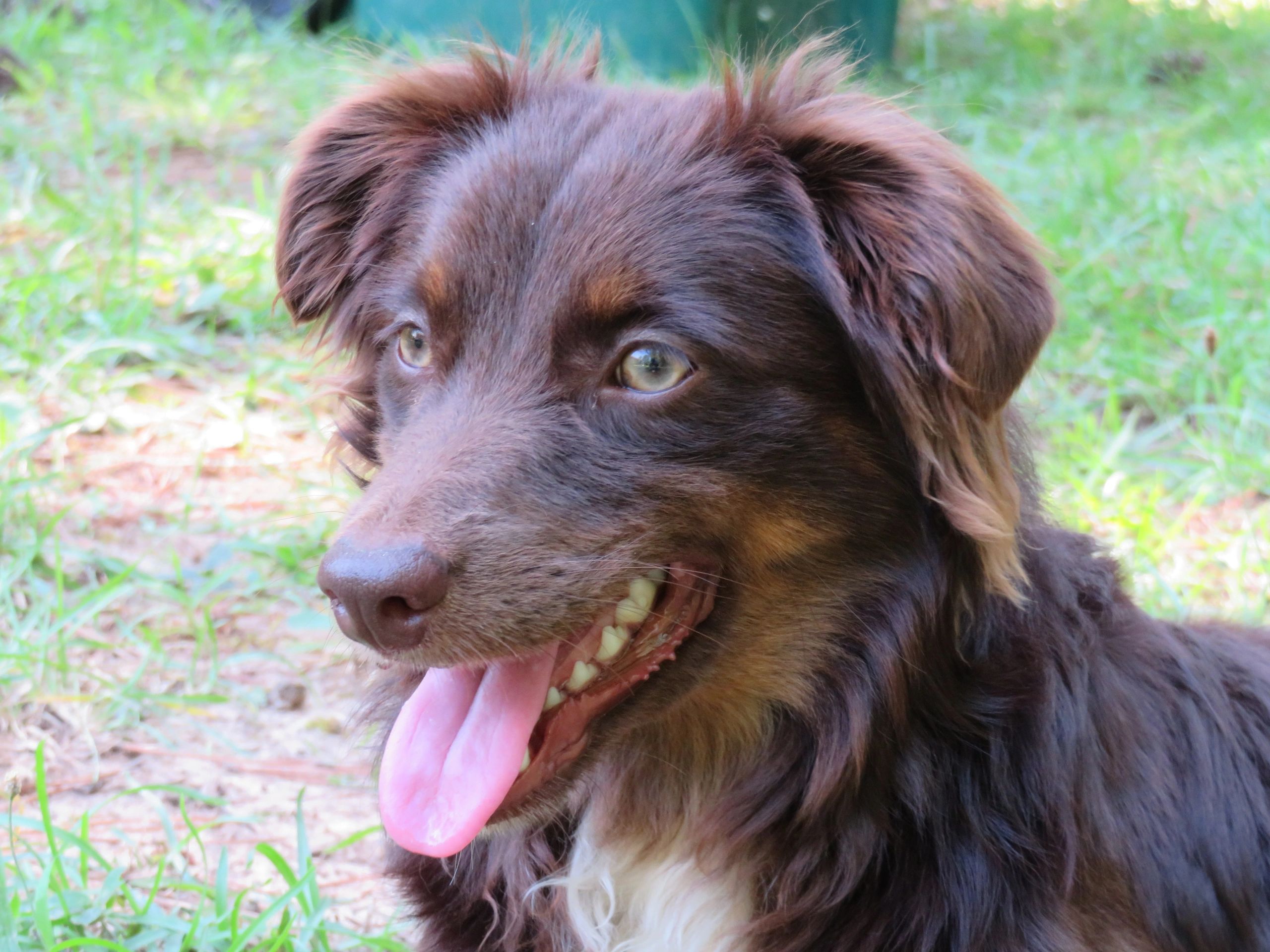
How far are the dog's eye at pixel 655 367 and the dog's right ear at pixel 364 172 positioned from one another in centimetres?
71

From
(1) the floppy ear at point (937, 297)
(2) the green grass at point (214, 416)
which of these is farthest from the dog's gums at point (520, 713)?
(2) the green grass at point (214, 416)

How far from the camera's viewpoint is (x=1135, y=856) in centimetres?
227

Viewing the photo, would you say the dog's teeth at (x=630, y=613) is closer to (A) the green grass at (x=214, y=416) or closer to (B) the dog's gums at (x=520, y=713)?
(B) the dog's gums at (x=520, y=713)

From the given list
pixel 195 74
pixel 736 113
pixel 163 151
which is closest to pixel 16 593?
pixel 736 113

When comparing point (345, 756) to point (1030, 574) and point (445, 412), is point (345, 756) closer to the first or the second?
point (445, 412)

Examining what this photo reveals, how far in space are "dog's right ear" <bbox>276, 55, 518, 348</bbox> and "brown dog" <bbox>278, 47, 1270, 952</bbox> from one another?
24 centimetres

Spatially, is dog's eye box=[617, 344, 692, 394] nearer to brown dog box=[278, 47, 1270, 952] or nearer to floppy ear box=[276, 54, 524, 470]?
brown dog box=[278, 47, 1270, 952]

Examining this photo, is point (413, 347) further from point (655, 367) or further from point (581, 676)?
point (581, 676)

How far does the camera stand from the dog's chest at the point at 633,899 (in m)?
2.37

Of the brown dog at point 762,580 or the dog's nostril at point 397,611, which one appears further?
the brown dog at point 762,580

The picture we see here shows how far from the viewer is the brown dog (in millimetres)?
2074

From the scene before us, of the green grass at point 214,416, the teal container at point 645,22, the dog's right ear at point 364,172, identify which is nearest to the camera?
the dog's right ear at point 364,172

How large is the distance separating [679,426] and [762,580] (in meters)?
0.32

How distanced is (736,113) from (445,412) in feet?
2.51
